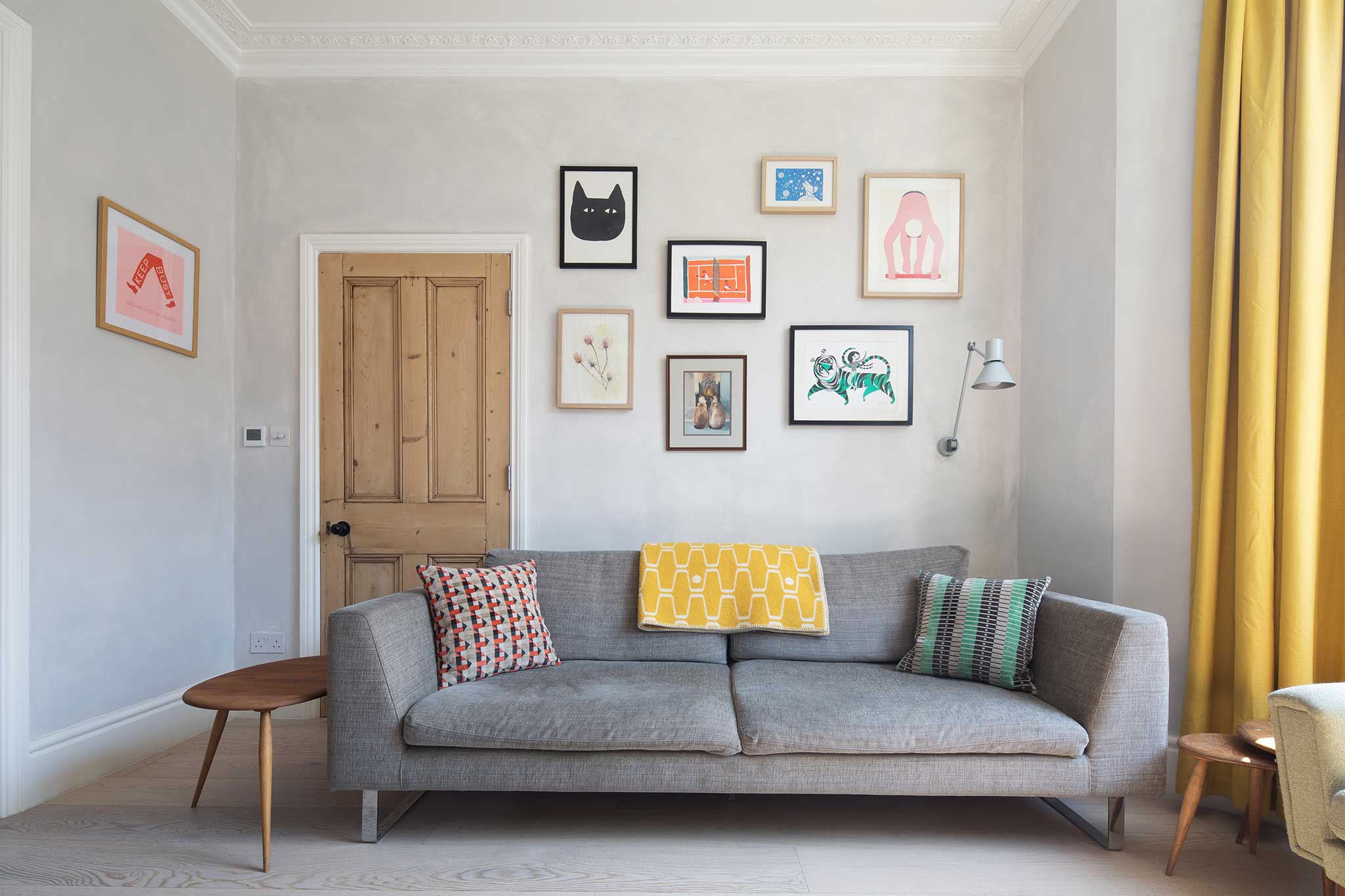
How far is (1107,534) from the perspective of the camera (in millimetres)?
2674

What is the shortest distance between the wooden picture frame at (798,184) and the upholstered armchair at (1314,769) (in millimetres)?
2378

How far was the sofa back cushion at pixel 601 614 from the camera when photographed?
2.73 metres

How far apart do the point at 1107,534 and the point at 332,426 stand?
10.2 ft

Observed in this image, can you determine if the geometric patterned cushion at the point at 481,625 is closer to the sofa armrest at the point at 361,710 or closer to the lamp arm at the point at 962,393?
the sofa armrest at the point at 361,710

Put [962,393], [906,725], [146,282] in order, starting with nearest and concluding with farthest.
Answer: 1. [906,725]
2. [146,282]
3. [962,393]


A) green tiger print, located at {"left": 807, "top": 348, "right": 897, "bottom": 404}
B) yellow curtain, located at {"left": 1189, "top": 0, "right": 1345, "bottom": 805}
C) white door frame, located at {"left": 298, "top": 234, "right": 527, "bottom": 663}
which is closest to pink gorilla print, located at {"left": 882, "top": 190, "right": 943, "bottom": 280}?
green tiger print, located at {"left": 807, "top": 348, "right": 897, "bottom": 404}

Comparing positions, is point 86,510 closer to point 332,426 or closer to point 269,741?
point 332,426

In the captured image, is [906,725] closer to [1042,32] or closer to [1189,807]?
[1189,807]

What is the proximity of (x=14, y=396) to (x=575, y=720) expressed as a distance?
1.95 meters

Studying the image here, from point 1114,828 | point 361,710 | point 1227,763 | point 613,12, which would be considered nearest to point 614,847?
point 361,710

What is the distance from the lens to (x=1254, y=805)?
2107mm

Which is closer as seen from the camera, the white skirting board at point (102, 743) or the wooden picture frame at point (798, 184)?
the white skirting board at point (102, 743)

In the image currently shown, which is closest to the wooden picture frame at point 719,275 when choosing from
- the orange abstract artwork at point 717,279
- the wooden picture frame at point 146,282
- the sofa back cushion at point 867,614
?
the orange abstract artwork at point 717,279

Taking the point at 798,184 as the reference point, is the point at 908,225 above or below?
below
